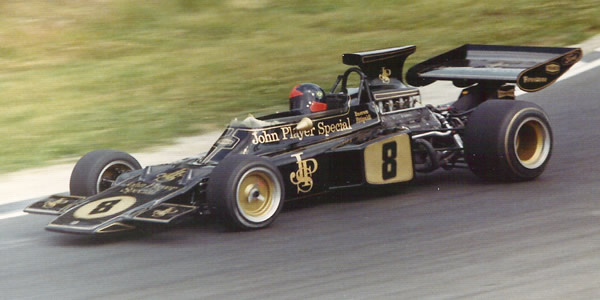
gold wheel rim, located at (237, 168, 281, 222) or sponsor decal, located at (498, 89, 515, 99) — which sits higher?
sponsor decal, located at (498, 89, 515, 99)

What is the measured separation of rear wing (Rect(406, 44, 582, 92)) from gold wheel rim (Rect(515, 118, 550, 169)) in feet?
1.34

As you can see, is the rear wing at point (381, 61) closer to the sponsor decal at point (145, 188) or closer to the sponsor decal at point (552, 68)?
the sponsor decal at point (552, 68)

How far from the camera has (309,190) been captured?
8.26 metres

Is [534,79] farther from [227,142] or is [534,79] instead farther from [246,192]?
[246,192]

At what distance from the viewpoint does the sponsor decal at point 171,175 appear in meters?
7.93

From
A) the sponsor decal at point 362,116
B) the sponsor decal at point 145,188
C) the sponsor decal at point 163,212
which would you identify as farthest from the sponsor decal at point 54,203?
the sponsor decal at point 362,116

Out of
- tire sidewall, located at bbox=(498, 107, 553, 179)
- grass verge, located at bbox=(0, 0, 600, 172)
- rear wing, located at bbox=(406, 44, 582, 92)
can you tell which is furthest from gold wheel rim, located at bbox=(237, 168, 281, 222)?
grass verge, located at bbox=(0, 0, 600, 172)

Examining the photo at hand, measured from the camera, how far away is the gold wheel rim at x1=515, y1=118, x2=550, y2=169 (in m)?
9.02

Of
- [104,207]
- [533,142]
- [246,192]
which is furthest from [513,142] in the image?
[104,207]

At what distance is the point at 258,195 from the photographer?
7602 millimetres

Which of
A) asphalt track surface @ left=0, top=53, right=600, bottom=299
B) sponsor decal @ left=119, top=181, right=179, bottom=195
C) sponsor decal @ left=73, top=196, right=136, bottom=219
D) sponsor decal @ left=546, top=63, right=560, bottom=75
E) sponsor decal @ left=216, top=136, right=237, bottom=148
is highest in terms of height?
sponsor decal @ left=546, top=63, right=560, bottom=75

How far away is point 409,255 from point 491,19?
12.3m

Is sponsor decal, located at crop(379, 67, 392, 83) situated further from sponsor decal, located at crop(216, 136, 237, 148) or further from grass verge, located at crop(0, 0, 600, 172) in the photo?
grass verge, located at crop(0, 0, 600, 172)

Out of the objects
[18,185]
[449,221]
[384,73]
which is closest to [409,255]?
[449,221]
